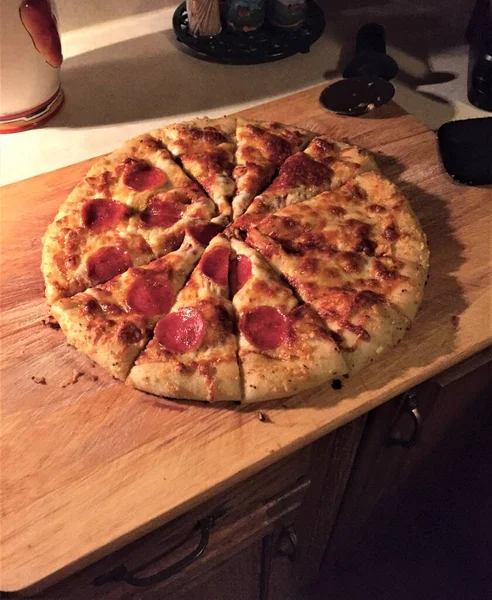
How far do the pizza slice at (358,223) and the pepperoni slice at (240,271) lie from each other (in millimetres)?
108

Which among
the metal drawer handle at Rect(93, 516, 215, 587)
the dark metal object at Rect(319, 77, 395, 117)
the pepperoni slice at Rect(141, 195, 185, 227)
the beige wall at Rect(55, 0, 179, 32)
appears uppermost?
the beige wall at Rect(55, 0, 179, 32)

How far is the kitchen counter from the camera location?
1.95m

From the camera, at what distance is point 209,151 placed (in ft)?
5.70

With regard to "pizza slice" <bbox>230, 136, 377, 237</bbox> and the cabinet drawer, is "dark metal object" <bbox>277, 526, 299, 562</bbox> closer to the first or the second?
the cabinet drawer

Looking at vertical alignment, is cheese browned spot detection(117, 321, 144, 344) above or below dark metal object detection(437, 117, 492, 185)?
below

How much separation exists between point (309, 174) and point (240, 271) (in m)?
0.38

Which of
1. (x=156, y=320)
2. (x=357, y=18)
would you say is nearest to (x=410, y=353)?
(x=156, y=320)

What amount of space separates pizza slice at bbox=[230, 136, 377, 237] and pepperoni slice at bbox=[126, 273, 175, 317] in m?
0.27

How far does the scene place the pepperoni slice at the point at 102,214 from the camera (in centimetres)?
155

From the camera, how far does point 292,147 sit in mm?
1776

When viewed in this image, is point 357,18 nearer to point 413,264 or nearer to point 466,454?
point 413,264

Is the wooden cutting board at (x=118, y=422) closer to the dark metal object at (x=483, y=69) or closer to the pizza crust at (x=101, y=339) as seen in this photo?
the pizza crust at (x=101, y=339)

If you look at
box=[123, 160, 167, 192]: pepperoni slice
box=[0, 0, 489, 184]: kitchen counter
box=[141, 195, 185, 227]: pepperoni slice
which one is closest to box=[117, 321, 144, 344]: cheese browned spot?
box=[141, 195, 185, 227]: pepperoni slice

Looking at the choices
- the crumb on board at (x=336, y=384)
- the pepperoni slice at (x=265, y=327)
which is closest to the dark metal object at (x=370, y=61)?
the pepperoni slice at (x=265, y=327)
